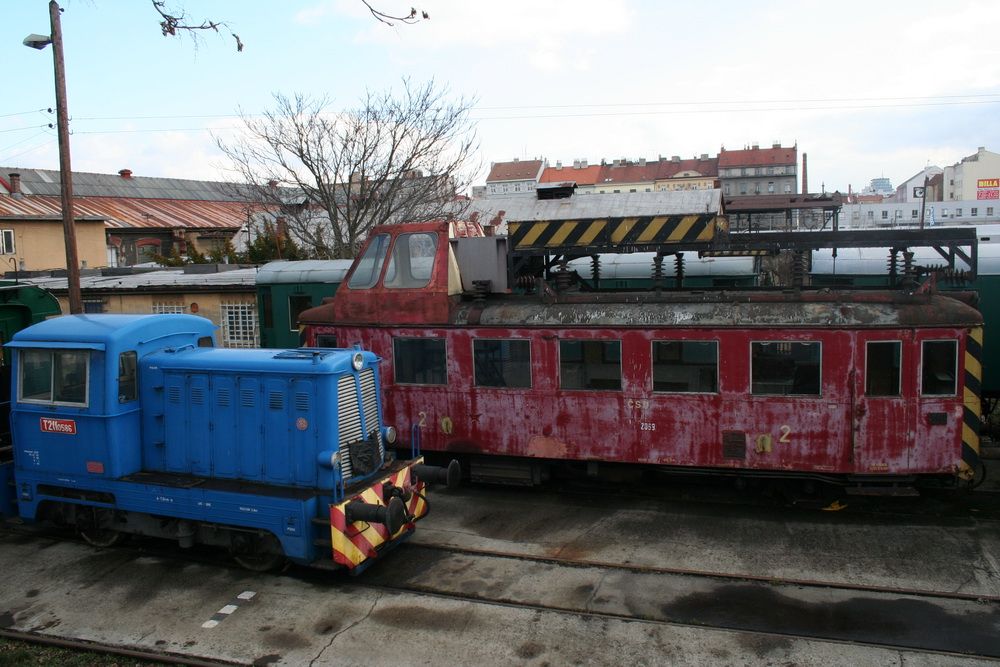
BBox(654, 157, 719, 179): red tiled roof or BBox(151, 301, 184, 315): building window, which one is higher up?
BBox(654, 157, 719, 179): red tiled roof

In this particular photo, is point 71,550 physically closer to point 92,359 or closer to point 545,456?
point 92,359

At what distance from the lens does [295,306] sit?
1844 cm

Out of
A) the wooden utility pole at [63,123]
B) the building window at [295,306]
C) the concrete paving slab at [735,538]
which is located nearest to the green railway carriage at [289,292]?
the building window at [295,306]

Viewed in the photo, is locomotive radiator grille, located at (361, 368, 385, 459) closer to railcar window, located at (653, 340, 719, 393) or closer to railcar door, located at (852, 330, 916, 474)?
railcar window, located at (653, 340, 719, 393)

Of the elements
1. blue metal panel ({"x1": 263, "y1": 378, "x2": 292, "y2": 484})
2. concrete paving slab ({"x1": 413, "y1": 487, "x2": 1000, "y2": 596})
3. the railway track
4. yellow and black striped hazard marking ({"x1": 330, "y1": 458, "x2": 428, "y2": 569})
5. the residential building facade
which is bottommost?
the railway track

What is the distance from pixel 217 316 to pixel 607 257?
38.5 feet

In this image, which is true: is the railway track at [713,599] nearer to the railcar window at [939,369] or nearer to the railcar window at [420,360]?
the railcar window at [939,369]

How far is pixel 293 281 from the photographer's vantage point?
18297 mm

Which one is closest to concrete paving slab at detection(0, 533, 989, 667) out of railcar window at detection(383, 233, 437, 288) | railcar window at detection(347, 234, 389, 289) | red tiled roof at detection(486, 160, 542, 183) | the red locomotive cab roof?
the red locomotive cab roof

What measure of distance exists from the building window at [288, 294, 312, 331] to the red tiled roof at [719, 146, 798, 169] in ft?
311

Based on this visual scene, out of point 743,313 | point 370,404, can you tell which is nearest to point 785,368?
point 743,313

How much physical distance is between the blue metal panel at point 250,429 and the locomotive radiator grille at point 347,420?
3.25 feet

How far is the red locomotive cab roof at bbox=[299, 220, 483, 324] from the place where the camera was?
411 inches

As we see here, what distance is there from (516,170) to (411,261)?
93590mm
